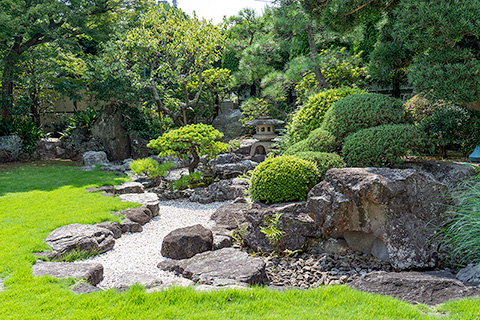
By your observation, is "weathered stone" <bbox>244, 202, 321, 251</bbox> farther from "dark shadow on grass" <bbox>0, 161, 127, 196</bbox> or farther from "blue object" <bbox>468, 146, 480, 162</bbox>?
"dark shadow on grass" <bbox>0, 161, 127, 196</bbox>

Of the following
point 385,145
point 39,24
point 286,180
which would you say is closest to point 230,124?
point 39,24

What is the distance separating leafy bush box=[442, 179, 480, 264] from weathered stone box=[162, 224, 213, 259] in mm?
2708

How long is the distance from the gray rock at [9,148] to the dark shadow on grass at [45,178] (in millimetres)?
921

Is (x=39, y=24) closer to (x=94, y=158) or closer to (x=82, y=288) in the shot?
(x=94, y=158)

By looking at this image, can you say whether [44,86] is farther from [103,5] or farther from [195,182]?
[195,182]

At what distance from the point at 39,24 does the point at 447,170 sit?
42.1 feet

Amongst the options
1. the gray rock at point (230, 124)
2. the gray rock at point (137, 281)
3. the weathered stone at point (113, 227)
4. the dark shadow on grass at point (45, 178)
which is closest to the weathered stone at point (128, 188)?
the dark shadow on grass at point (45, 178)

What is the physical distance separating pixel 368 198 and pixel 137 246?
3.16 metres

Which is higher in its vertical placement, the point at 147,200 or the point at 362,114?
the point at 362,114

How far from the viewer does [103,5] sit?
12.9 m

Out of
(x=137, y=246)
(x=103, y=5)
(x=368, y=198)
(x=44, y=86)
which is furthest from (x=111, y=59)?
(x=368, y=198)

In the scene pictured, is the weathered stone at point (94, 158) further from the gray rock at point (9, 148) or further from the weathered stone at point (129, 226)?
the weathered stone at point (129, 226)

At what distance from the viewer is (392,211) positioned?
3672 millimetres

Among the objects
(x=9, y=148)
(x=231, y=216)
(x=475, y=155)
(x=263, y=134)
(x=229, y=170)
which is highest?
(x=9, y=148)
